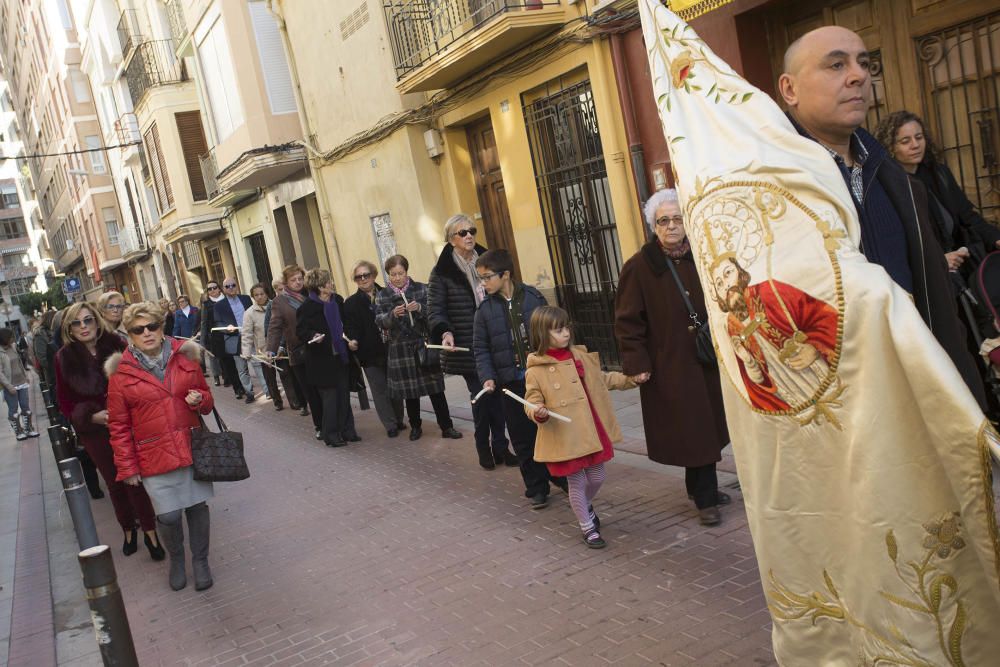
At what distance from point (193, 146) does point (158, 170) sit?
2884 mm

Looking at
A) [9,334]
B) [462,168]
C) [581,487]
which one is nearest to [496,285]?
[581,487]

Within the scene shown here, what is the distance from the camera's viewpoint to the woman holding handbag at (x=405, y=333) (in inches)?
347

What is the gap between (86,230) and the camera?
46375mm

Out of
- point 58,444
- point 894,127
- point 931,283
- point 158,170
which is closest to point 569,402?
point 894,127

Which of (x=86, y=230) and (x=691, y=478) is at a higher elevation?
(x=86, y=230)

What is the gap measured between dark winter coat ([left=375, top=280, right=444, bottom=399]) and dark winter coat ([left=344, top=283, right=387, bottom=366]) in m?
0.69

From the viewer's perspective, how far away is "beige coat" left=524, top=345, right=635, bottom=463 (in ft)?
17.0

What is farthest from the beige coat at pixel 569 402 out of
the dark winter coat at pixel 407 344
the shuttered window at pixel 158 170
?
the shuttered window at pixel 158 170

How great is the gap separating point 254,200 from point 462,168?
35.3 feet

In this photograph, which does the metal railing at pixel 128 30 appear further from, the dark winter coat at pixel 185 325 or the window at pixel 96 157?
the dark winter coat at pixel 185 325

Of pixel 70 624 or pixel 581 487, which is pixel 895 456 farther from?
pixel 70 624

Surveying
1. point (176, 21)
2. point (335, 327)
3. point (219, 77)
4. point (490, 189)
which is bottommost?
point (335, 327)

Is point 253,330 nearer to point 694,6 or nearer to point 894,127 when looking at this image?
point 694,6

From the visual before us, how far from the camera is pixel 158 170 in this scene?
2844 centimetres
